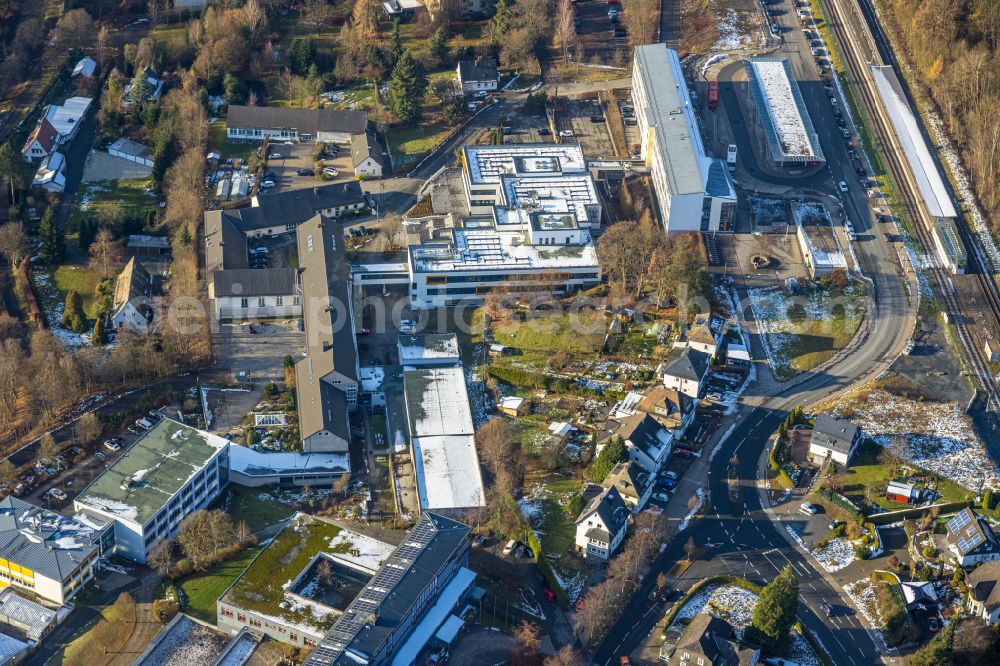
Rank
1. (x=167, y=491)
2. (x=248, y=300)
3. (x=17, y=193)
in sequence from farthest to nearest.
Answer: (x=17, y=193), (x=248, y=300), (x=167, y=491)

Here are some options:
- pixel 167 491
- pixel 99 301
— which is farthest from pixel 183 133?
pixel 167 491

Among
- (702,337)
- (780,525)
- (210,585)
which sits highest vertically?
(702,337)

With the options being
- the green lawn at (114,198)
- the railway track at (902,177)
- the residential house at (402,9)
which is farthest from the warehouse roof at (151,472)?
the residential house at (402,9)

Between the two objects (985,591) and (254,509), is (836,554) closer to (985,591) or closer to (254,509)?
(985,591)

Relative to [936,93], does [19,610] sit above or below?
below

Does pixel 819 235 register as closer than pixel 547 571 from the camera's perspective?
No

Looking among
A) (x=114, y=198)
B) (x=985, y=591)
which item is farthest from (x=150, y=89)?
(x=985, y=591)

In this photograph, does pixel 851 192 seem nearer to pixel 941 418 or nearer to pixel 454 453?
pixel 941 418
